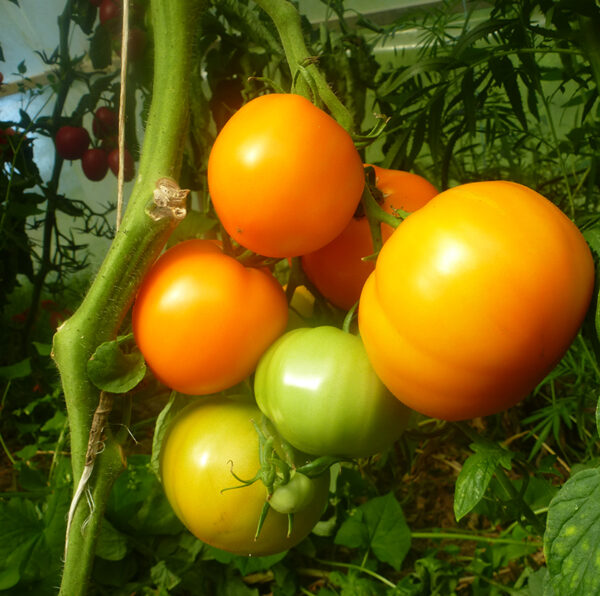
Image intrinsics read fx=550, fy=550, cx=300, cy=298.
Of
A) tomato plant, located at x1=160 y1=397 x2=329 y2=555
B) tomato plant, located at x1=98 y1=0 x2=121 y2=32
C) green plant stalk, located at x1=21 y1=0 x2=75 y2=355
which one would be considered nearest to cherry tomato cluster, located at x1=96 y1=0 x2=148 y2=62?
tomato plant, located at x1=98 y1=0 x2=121 y2=32

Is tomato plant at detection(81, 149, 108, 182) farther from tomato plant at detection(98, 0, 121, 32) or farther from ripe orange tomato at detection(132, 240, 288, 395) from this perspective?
ripe orange tomato at detection(132, 240, 288, 395)

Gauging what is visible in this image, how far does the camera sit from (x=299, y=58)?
42cm

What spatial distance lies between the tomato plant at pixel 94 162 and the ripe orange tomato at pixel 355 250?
1.80 ft

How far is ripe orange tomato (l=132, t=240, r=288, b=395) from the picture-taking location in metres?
0.36

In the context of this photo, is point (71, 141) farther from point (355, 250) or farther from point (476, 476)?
point (476, 476)

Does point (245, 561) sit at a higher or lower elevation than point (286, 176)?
lower

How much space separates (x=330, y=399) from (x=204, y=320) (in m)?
0.10

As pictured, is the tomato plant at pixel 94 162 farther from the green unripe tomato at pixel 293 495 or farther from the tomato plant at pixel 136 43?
the green unripe tomato at pixel 293 495

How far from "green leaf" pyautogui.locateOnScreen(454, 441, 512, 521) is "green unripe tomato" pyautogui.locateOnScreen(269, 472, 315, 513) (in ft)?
0.31

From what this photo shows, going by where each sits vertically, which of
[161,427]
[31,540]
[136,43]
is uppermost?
[136,43]

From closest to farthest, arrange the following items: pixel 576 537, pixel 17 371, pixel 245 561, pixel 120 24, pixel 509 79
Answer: pixel 576 537 < pixel 509 79 < pixel 245 561 < pixel 120 24 < pixel 17 371

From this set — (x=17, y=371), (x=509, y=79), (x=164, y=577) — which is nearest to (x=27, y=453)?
(x=17, y=371)

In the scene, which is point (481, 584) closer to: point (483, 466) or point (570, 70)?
point (483, 466)

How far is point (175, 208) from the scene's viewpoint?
39 centimetres
